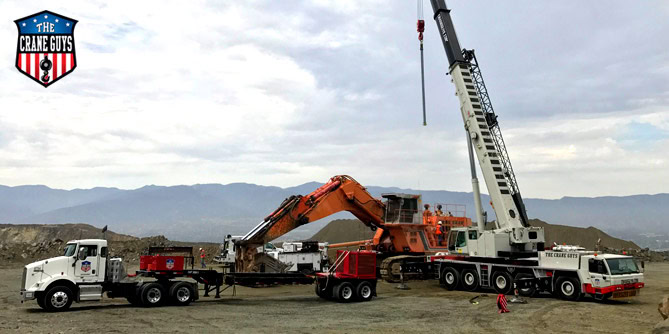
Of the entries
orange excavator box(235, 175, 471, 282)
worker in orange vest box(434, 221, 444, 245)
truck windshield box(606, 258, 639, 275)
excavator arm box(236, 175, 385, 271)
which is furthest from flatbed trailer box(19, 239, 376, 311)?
truck windshield box(606, 258, 639, 275)

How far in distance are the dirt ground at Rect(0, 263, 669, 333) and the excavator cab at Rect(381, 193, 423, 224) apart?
678 centimetres

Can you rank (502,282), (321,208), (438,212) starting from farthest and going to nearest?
(438,212)
(321,208)
(502,282)

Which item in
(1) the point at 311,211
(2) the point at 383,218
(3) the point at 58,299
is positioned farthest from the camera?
(2) the point at 383,218

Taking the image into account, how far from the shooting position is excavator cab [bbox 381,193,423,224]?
29672 mm

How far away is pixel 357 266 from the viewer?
2222 cm

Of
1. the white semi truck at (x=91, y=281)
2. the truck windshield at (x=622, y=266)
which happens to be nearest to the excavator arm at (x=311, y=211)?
the white semi truck at (x=91, y=281)

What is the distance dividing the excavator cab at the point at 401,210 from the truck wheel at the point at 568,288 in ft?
30.7

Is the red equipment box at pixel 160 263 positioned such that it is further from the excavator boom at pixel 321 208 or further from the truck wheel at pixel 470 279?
the truck wheel at pixel 470 279

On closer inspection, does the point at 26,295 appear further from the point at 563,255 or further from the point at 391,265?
the point at 563,255

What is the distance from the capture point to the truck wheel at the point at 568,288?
69.8 ft

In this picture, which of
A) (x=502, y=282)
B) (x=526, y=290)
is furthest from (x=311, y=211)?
(x=526, y=290)

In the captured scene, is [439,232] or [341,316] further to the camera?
[439,232]

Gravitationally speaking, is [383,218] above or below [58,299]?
above

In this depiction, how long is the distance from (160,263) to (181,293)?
1.43 m
